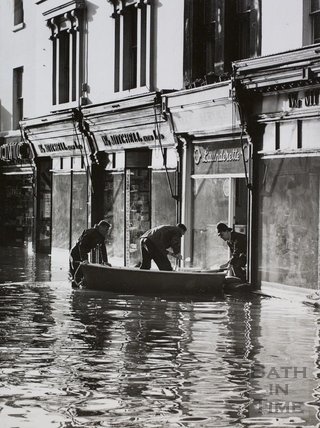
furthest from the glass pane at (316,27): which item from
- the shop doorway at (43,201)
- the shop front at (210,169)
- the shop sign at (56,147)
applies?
the shop doorway at (43,201)

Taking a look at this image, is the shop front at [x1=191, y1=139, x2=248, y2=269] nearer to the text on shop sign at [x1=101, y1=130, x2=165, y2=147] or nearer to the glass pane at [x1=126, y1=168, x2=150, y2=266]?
the text on shop sign at [x1=101, y1=130, x2=165, y2=147]

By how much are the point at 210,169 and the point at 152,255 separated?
3113 mm

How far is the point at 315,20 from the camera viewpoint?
20641mm

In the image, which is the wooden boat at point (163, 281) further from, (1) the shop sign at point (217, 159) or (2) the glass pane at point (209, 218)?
(1) the shop sign at point (217, 159)

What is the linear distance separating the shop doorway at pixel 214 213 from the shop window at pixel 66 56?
8.29m

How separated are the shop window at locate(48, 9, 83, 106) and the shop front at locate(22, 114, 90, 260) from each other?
3.37ft

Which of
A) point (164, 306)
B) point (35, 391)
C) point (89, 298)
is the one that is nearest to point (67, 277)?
point (89, 298)

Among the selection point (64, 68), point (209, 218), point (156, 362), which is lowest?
point (156, 362)

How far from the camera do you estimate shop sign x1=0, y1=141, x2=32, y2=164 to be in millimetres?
35844

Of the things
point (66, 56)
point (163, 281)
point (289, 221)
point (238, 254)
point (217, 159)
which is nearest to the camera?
point (163, 281)

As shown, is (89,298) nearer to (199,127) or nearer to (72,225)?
(199,127)

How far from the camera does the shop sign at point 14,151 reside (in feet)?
118

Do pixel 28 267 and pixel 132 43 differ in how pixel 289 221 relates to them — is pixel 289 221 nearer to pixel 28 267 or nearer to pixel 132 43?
pixel 132 43

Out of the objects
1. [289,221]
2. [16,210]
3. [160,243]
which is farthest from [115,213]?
[289,221]
